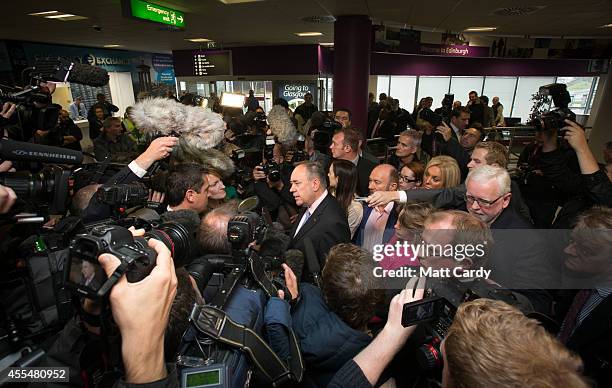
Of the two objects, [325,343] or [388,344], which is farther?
[325,343]

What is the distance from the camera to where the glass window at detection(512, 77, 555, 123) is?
44.6ft

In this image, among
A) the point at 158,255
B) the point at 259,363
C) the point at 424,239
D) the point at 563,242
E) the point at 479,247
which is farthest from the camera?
the point at 563,242

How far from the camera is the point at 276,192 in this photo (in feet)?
10.3

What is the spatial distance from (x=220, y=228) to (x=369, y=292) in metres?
0.71

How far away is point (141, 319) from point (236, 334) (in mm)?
304

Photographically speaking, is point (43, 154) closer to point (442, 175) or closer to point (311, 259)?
point (311, 259)

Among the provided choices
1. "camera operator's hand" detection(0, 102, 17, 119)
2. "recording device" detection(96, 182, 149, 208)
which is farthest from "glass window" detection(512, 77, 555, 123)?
"camera operator's hand" detection(0, 102, 17, 119)

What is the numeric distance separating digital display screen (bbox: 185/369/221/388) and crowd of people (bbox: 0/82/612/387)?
51 mm

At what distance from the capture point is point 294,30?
7.98m

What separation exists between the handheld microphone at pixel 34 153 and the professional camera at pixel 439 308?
157 cm

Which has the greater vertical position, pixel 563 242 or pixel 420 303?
pixel 420 303

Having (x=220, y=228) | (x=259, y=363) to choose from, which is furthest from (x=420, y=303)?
(x=220, y=228)

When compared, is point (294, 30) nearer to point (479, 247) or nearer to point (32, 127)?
point (32, 127)

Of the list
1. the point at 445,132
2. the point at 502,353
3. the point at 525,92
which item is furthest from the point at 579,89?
the point at 502,353
